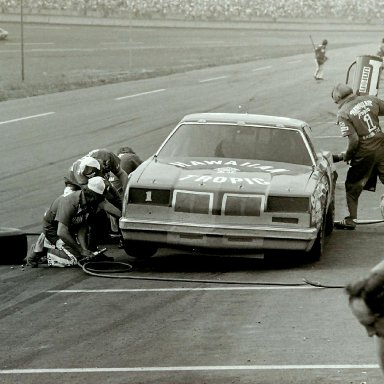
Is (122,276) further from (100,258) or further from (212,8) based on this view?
(212,8)

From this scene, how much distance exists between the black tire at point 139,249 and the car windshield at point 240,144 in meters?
1.14

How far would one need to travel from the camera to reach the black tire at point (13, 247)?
38.0 feet

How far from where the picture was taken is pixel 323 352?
741cm

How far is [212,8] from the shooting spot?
6956 cm

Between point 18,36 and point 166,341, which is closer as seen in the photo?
point 166,341

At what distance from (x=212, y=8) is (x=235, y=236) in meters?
60.2

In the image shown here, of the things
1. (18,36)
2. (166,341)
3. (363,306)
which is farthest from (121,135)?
(18,36)

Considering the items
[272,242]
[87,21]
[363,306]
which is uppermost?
[363,306]

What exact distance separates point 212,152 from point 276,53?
129 ft

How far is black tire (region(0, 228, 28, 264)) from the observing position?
11.6 m

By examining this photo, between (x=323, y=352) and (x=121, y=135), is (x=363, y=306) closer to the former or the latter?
(x=323, y=352)

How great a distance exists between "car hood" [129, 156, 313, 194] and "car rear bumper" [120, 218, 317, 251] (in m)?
0.39

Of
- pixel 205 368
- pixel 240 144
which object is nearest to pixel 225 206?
pixel 240 144

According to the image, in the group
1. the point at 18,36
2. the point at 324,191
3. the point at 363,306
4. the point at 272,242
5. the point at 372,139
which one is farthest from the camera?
the point at 18,36
